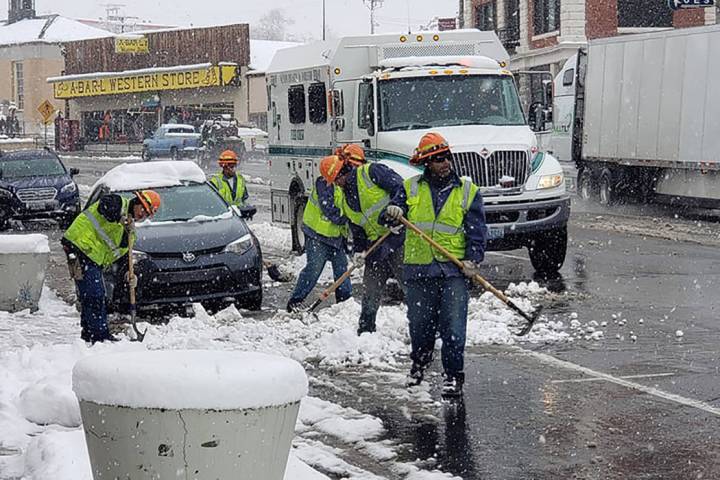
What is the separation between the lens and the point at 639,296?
45.4ft

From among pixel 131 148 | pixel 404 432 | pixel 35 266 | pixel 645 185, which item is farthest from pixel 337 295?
pixel 131 148

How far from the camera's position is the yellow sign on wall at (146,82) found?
68.2 metres

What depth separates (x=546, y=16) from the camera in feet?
153

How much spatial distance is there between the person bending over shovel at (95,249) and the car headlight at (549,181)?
5884mm

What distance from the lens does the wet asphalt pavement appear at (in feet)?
23.7

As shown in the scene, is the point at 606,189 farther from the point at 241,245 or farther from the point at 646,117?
the point at 241,245

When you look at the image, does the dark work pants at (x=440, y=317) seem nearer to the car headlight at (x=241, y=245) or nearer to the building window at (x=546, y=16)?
the car headlight at (x=241, y=245)

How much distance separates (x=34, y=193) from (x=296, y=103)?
9287 millimetres

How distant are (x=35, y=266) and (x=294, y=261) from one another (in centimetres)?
488

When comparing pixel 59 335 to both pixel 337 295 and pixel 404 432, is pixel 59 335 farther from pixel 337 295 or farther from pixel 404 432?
pixel 404 432

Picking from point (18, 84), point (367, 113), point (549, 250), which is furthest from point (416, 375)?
point (18, 84)

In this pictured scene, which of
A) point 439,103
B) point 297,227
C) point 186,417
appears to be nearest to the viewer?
point 186,417

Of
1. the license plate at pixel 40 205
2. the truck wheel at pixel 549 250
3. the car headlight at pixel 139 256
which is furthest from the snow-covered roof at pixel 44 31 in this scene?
the car headlight at pixel 139 256

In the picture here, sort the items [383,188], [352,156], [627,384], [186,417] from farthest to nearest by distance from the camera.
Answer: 1. [352,156]
2. [383,188]
3. [627,384]
4. [186,417]
